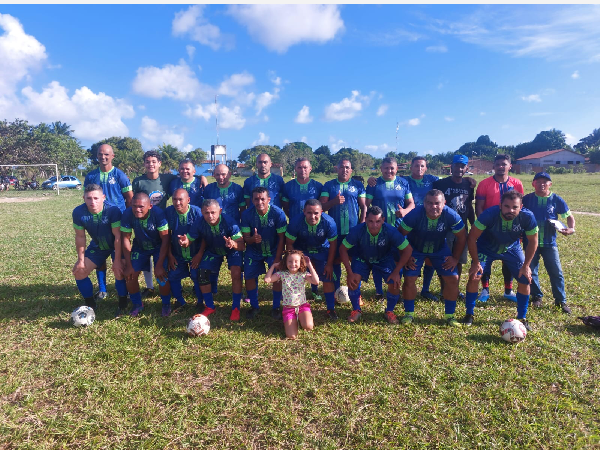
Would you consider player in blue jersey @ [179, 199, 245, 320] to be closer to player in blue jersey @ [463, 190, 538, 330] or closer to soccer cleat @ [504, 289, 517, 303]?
player in blue jersey @ [463, 190, 538, 330]

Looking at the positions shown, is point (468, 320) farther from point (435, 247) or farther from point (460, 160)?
point (460, 160)

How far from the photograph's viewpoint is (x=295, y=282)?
16.1ft

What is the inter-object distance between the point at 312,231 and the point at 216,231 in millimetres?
1400

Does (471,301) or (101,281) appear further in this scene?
(101,281)

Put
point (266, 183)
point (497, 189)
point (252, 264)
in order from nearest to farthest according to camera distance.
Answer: point (252, 264) < point (497, 189) < point (266, 183)

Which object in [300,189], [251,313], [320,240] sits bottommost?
[251,313]

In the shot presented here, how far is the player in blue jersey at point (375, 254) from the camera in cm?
484

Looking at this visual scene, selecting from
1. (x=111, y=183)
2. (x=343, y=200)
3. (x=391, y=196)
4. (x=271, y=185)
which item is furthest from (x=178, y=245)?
(x=391, y=196)

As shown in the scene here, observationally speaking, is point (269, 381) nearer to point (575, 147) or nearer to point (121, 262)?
point (121, 262)

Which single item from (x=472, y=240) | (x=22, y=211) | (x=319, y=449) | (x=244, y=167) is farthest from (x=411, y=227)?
(x=244, y=167)

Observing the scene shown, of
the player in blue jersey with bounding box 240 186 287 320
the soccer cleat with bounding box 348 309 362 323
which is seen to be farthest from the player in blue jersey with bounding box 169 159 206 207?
the soccer cleat with bounding box 348 309 362 323

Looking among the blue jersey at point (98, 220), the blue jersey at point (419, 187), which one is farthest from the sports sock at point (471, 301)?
the blue jersey at point (98, 220)

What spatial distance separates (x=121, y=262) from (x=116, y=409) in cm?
246

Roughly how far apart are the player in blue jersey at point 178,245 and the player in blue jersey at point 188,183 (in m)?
0.73
